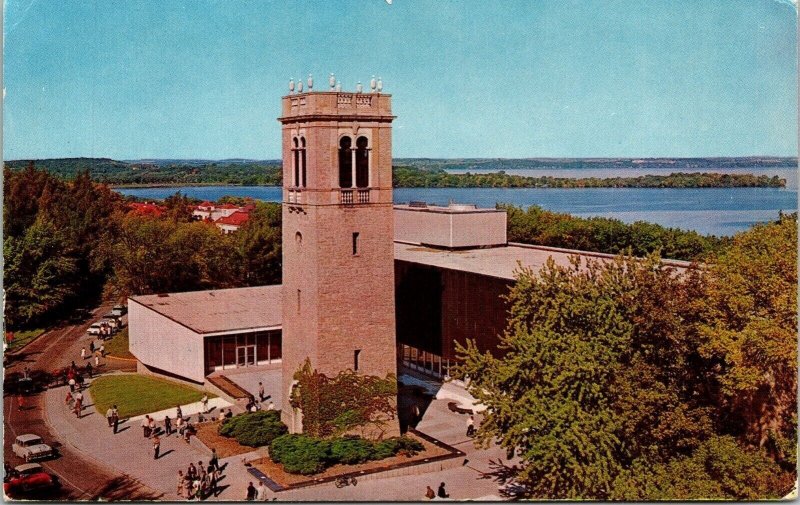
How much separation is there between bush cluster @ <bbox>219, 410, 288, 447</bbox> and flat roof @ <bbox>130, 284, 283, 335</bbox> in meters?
11.6

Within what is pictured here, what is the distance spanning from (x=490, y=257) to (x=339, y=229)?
50.8 ft

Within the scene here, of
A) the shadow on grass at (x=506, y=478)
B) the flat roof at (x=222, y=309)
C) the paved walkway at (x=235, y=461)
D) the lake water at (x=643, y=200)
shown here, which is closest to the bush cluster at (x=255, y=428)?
the paved walkway at (x=235, y=461)

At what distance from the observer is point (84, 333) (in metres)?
69.2

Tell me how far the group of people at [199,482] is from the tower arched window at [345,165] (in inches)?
514

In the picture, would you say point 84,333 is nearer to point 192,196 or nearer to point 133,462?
point 133,462

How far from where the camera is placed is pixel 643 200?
120 metres

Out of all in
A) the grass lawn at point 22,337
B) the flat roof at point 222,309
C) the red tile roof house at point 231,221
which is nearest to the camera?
the flat roof at point 222,309

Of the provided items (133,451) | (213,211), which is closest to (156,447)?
(133,451)

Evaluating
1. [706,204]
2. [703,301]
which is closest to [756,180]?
[706,204]

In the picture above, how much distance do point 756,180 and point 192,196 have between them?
74.0 meters

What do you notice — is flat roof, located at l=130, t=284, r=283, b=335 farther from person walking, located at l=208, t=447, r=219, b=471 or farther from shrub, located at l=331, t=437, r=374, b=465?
shrub, located at l=331, t=437, r=374, b=465

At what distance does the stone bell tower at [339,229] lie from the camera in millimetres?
38062

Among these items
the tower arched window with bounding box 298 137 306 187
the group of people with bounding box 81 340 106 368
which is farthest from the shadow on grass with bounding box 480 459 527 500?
the group of people with bounding box 81 340 106 368

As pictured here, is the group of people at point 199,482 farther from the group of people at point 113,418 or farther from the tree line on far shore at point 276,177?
the tree line on far shore at point 276,177
